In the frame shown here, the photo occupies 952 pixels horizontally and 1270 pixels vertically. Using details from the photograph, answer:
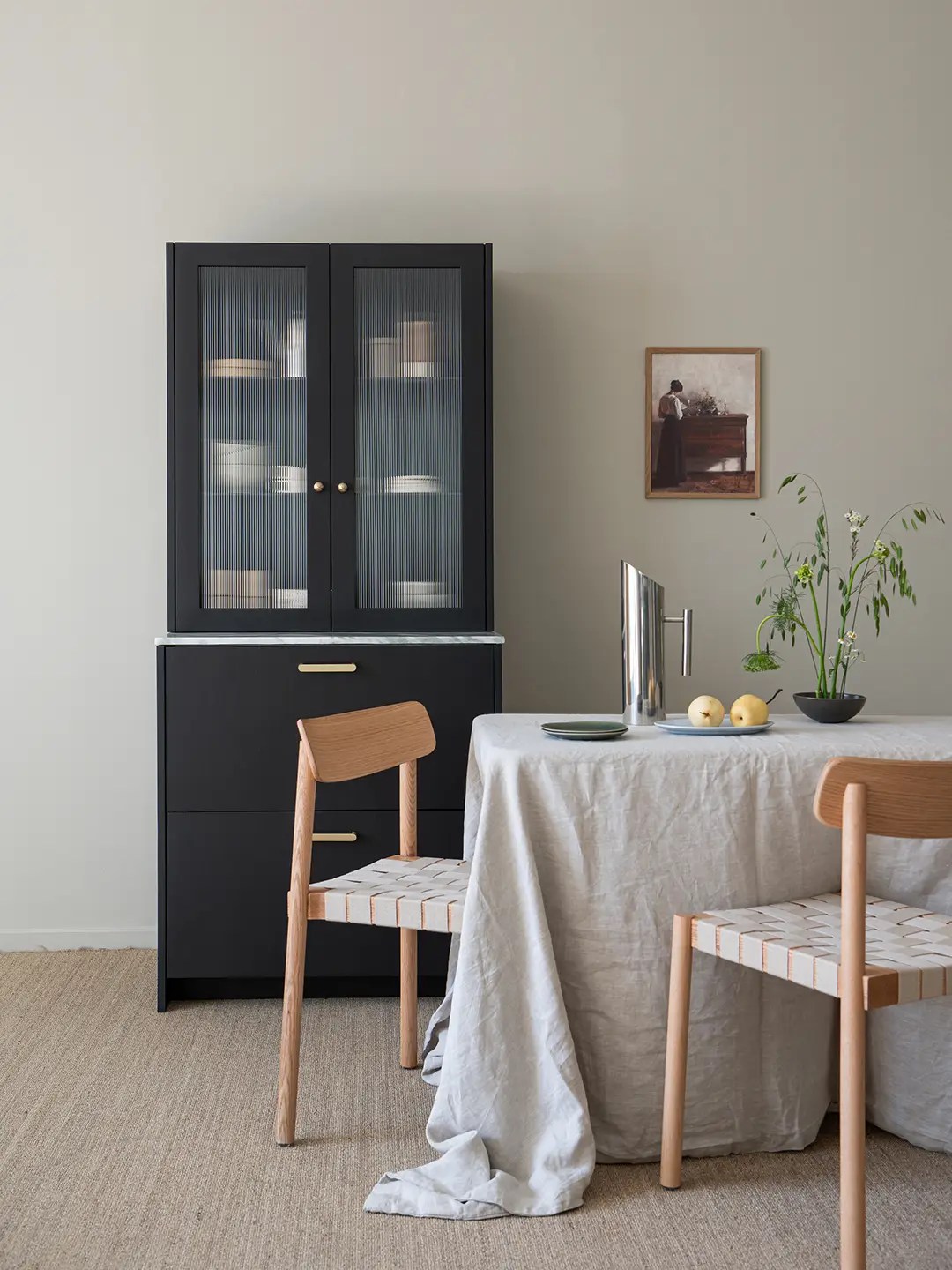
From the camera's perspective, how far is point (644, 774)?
77.4 inches

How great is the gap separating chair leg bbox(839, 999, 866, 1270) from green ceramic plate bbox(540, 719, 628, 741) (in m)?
0.65

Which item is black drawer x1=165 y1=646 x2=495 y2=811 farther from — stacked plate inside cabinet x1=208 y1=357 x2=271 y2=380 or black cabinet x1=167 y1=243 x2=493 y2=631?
stacked plate inside cabinet x1=208 y1=357 x2=271 y2=380

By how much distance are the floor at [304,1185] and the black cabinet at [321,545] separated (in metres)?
0.34

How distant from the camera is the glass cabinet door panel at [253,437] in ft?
9.25

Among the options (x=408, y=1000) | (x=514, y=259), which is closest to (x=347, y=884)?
(x=408, y=1000)

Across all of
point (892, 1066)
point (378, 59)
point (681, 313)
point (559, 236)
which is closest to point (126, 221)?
point (378, 59)

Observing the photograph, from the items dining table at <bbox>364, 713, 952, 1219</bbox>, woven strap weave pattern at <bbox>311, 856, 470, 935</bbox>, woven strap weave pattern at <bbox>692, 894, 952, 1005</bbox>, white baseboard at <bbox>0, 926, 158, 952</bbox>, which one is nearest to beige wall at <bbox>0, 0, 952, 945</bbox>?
white baseboard at <bbox>0, 926, 158, 952</bbox>

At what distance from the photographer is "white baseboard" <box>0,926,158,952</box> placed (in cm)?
320

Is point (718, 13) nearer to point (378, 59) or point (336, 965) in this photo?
point (378, 59)

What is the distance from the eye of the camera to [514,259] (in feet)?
10.4

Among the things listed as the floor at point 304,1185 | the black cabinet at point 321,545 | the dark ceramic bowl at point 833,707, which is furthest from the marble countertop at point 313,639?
the floor at point 304,1185

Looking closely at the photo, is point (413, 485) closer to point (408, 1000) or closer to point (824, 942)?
point (408, 1000)

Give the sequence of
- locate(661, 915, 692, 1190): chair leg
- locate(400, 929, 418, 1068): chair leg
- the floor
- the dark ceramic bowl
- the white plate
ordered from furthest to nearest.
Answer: locate(400, 929, 418, 1068): chair leg → the dark ceramic bowl → the white plate → locate(661, 915, 692, 1190): chair leg → the floor

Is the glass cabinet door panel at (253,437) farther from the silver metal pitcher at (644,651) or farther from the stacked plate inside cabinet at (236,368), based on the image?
the silver metal pitcher at (644,651)
